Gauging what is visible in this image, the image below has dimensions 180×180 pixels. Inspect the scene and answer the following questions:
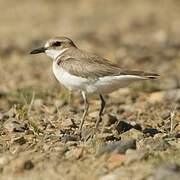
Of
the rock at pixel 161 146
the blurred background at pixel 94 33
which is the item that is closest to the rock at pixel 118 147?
the rock at pixel 161 146

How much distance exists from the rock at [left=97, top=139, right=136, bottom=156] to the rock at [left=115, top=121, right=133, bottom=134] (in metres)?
0.92

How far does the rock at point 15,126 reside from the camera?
22.3 ft

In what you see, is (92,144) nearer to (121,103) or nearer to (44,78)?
(121,103)

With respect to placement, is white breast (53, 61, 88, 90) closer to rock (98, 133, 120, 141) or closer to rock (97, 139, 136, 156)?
rock (98, 133, 120, 141)

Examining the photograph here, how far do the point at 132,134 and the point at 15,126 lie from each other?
1.21 m

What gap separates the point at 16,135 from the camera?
6594mm

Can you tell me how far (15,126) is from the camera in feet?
22.4

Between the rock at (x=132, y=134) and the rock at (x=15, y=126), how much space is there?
1037 mm

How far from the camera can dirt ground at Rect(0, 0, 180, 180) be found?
5.51m

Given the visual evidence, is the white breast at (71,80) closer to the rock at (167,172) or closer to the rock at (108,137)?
the rock at (108,137)

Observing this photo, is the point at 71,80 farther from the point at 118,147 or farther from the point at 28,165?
the point at 28,165

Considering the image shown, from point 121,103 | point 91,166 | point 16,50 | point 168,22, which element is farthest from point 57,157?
point 168,22

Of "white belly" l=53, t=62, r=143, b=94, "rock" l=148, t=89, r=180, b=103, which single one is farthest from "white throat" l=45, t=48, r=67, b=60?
"rock" l=148, t=89, r=180, b=103

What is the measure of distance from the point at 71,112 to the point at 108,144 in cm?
206
